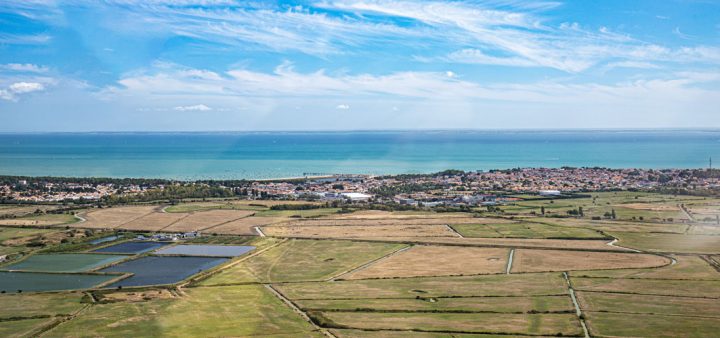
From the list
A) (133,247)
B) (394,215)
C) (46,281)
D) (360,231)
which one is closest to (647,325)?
(360,231)

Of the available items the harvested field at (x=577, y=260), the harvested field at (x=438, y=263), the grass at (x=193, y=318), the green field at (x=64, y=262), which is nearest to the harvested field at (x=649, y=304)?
the harvested field at (x=577, y=260)

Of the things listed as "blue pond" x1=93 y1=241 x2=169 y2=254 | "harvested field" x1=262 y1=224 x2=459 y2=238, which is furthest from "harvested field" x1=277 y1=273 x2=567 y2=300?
"blue pond" x1=93 y1=241 x2=169 y2=254

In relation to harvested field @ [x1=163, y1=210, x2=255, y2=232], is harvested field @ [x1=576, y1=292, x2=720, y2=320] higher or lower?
lower

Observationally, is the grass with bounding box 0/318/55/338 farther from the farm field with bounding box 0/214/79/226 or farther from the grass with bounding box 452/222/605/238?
the grass with bounding box 452/222/605/238

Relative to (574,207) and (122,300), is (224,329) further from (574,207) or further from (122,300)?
(574,207)

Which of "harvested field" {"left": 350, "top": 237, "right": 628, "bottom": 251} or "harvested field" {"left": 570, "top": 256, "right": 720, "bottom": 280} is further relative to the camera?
"harvested field" {"left": 350, "top": 237, "right": 628, "bottom": 251}

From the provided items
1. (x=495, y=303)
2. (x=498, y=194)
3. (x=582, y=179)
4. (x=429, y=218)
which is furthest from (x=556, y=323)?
(x=582, y=179)

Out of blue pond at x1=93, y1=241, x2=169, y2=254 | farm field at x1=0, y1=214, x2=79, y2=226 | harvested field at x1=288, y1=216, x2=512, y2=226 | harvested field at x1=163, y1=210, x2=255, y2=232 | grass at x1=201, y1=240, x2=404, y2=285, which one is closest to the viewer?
grass at x1=201, y1=240, x2=404, y2=285
